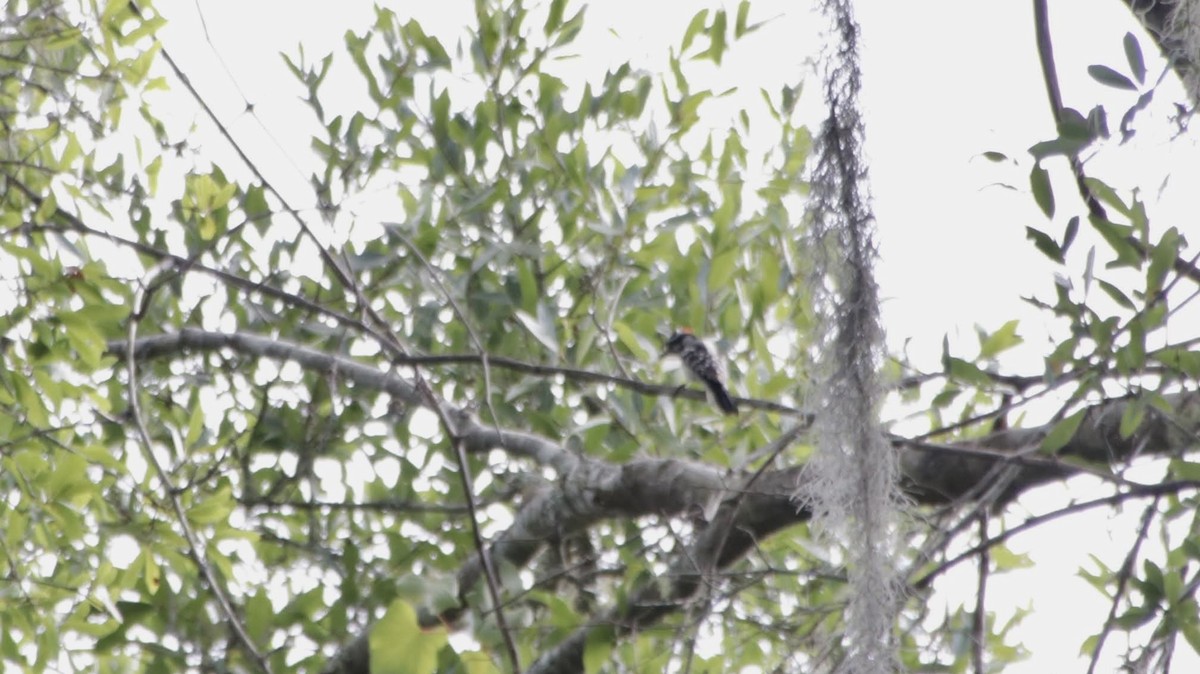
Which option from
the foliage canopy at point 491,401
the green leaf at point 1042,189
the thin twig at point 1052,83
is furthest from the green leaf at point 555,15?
the green leaf at point 1042,189

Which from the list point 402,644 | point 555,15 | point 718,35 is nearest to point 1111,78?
point 402,644

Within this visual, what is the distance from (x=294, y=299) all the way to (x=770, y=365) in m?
1.34

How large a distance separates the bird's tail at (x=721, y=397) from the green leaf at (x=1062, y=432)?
1056mm

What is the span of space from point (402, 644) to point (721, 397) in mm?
1305

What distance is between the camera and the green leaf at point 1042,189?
1.99m

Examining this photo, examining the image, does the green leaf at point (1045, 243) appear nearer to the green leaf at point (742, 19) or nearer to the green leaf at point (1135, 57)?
the green leaf at point (1135, 57)

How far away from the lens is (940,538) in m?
2.26

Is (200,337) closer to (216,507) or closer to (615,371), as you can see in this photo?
(216,507)

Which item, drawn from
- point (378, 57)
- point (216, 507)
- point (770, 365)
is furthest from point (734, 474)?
point (378, 57)

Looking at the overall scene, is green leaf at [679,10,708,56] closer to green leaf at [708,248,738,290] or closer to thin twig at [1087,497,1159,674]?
green leaf at [708,248,738,290]

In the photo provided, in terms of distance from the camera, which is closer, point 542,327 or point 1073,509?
point 1073,509

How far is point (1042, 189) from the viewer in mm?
1999

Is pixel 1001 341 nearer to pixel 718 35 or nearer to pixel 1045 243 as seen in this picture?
pixel 1045 243

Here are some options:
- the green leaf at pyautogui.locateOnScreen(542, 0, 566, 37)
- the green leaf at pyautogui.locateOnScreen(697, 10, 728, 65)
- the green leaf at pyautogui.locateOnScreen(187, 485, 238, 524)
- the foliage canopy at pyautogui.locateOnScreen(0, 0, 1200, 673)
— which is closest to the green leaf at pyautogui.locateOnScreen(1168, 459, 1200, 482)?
the foliage canopy at pyautogui.locateOnScreen(0, 0, 1200, 673)
